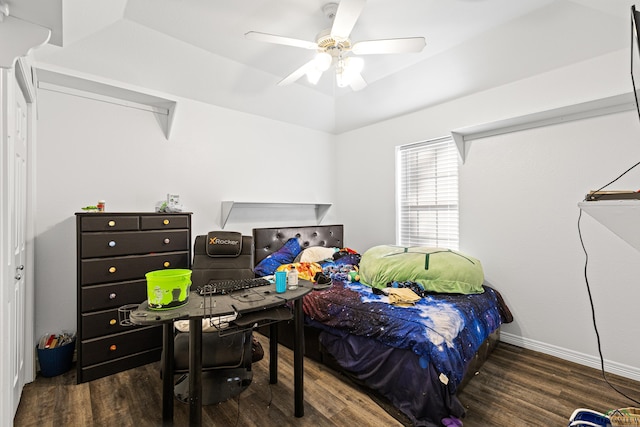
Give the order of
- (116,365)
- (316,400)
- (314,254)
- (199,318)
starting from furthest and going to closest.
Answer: (314,254) → (116,365) → (316,400) → (199,318)

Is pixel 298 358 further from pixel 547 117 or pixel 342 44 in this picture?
pixel 547 117

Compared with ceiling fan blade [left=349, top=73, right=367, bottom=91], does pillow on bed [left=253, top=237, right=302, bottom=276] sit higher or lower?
lower

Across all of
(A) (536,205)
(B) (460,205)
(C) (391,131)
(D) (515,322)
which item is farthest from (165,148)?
(D) (515,322)

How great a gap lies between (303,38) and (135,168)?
6.80 ft

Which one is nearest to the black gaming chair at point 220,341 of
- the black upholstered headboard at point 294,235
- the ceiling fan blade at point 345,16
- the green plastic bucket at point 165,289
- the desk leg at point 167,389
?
the desk leg at point 167,389

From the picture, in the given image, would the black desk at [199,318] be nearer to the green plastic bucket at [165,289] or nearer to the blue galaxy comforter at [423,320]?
the green plastic bucket at [165,289]

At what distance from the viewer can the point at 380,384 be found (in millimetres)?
1963

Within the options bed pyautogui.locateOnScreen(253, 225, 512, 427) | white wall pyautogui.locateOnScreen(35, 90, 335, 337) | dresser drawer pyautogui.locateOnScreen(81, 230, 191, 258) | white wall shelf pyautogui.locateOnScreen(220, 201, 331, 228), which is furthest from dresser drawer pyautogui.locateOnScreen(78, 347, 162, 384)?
white wall shelf pyautogui.locateOnScreen(220, 201, 331, 228)

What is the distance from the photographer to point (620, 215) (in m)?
0.91

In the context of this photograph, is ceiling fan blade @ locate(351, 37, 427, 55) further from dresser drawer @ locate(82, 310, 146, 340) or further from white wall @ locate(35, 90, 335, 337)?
dresser drawer @ locate(82, 310, 146, 340)

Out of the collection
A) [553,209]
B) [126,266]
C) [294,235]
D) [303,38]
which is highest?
[303,38]

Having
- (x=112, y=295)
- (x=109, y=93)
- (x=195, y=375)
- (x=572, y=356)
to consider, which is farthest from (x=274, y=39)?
(x=572, y=356)

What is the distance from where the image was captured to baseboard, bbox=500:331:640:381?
7.34ft

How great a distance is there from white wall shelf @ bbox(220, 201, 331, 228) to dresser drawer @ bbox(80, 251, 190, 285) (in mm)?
776
